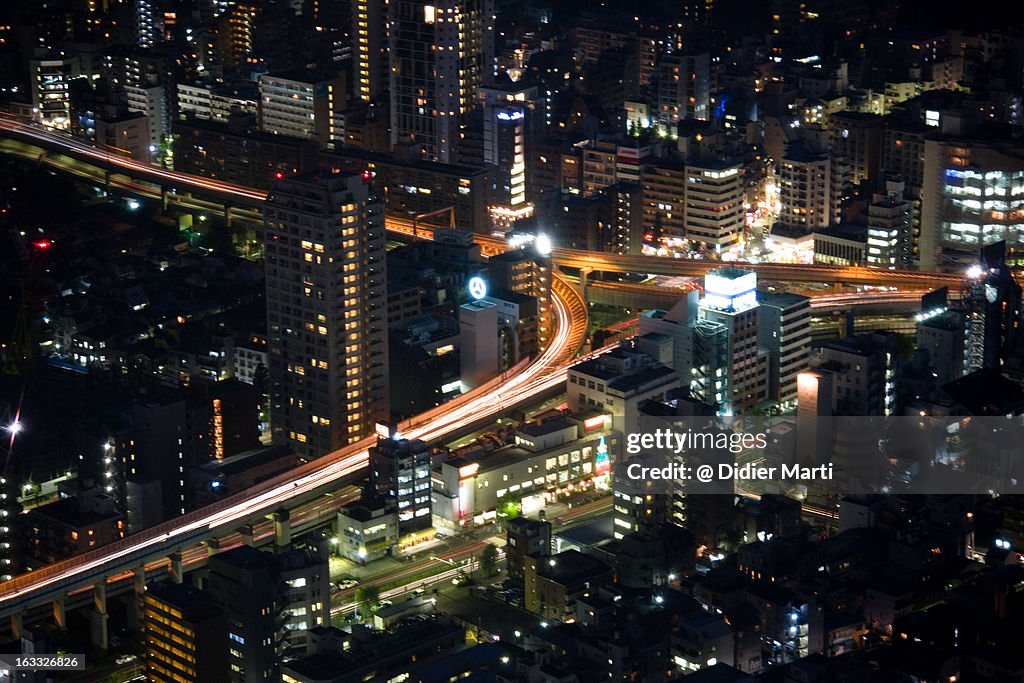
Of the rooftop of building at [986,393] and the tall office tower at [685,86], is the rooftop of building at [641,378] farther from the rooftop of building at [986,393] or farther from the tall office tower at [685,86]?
the tall office tower at [685,86]

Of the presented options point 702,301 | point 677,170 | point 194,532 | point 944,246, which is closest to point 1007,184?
point 944,246

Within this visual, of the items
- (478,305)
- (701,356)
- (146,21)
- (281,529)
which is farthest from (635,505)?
(146,21)

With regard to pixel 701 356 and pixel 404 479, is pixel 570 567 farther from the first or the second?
pixel 701 356

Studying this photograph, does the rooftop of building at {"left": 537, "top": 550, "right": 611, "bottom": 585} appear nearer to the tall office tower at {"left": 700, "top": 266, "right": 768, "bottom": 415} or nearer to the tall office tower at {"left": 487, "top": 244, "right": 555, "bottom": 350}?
the tall office tower at {"left": 700, "top": 266, "right": 768, "bottom": 415}

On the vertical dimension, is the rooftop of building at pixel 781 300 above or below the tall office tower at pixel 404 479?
above

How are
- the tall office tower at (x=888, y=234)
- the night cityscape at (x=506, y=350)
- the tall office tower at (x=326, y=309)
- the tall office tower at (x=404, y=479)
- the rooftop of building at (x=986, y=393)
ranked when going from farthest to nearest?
the tall office tower at (x=888, y=234)
the rooftop of building at (x=986, y=393)
the tall office tower at (x=326, y=309)
the tall office tower at (x=404, y=479)
the night cityscape at (x=506, y=350)

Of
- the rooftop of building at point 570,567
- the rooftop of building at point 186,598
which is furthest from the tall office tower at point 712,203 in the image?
the rooftop of building at point 186,598

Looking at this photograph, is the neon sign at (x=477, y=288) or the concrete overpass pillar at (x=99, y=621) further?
the neon sign at (x=477, y=288)
